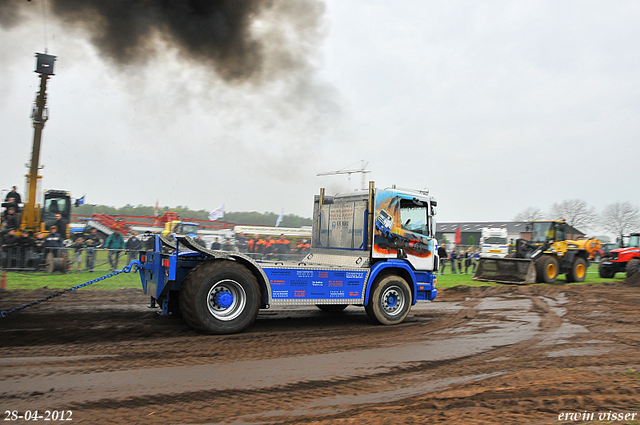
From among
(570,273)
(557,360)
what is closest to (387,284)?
(557,360)

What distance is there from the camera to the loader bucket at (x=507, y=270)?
1720 centimetres

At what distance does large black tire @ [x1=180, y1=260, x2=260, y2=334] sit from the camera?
22.4ft

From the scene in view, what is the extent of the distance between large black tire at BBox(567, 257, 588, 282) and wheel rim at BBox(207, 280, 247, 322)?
1700 centimetres

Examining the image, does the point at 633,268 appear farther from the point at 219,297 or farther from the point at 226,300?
the point at 219,297

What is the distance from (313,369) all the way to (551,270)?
1616cm

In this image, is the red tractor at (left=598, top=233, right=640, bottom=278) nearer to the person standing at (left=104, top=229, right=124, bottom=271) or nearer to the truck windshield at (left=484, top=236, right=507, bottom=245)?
the truck windshield at (left=484, top=236, right=507, bottom=245)

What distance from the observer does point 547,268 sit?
1809cm

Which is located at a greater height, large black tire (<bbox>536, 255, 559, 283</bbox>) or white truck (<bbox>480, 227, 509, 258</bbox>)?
white truck (<bbox>480, 227, 509, 258</bbox>)

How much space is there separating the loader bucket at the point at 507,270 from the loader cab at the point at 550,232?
243 cm

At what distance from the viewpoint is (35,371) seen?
4918 millimetres

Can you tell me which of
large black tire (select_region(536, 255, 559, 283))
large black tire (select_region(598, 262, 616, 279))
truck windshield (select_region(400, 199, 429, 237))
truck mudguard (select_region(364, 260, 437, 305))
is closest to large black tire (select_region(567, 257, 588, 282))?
large black tire (select_region(536, 255, 559, 283))

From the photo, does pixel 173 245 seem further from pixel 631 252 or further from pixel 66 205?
pixel 631 252

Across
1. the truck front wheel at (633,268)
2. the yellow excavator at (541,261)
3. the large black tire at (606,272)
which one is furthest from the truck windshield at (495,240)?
the yellow excavator at (541,261)

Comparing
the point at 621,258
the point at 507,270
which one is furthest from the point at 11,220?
the point at 621,258
